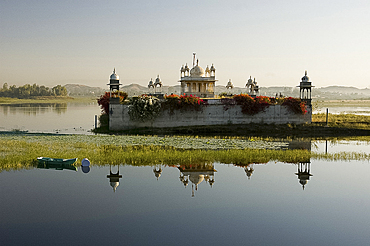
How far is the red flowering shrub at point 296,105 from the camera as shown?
39.1 meters

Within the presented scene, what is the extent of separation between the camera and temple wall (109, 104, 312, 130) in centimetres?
3688

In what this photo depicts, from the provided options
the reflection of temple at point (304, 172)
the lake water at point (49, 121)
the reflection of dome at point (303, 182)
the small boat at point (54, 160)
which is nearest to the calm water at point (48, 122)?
the lake water at point (49, 121)

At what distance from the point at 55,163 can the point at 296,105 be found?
27773 millimetres

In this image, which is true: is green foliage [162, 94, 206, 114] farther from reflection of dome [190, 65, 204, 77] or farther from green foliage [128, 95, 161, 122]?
reflection of dome [190, 65, 204, 77]

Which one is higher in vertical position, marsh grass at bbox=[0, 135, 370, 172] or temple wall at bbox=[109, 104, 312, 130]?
temple wall at bbox=[109, 104, 312, 130]

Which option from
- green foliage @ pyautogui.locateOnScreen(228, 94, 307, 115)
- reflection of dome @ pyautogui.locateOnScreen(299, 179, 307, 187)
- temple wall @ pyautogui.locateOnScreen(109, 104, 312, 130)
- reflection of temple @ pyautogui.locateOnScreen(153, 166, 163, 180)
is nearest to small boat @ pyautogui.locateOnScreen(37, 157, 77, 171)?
reflection of temple @ pyautogui.locateOnScreen(153, 166, 163, 180)

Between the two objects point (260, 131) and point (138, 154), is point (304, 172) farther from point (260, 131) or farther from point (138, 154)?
point (260, 131)

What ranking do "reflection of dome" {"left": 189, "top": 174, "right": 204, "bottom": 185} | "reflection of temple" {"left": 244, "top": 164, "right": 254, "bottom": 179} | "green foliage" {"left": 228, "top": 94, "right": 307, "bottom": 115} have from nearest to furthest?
1. "reflection of dome" {"left": 189, "top": 174, "right": 204, "bottom": 185}
2. "reflection of temple" {"left": 244, "top": 164, "right": 254, "bottom": 179}
3. "green foliage" {"left": 228, "top": 94, "right": 307, "bottom": 115}

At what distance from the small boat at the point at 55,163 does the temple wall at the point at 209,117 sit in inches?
677

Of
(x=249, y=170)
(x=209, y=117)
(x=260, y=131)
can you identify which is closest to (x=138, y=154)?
(x=249, y=170)

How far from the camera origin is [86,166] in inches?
756

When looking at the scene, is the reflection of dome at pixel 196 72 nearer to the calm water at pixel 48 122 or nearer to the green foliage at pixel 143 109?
the green foliage at pixel 143 109

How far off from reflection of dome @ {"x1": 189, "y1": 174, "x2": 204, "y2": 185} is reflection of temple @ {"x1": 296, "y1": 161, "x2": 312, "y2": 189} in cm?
470

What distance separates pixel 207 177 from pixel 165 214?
538 cm
